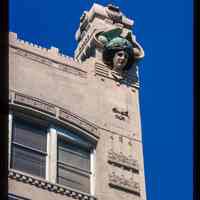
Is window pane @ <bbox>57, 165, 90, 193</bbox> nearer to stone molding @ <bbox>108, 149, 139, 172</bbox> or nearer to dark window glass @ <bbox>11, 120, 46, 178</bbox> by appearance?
dark window glass @ <bbox>11, 120, 46, 178</bbox>

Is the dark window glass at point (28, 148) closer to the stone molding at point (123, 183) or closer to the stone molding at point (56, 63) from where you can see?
the stone molding at point (123, 183)

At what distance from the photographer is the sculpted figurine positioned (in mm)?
22828

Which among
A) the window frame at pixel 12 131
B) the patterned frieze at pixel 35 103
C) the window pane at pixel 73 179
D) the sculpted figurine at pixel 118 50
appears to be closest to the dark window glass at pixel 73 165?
the window pane at pixel 73 179

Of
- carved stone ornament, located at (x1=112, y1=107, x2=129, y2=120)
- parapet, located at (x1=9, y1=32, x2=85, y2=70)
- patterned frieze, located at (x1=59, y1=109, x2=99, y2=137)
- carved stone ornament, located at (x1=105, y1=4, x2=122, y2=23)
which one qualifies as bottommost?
patterned frieze, located at (x1=59, y1=109, x2=99, y2=137)

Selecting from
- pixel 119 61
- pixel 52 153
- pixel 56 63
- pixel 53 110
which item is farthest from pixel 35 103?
pixel 119 61

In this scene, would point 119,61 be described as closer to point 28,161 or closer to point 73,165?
point 73,165

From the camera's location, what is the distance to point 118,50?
23.1 metres

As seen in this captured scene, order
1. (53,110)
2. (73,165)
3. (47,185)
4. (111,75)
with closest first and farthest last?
(47,185), (73,165), (53,110), (111,75)

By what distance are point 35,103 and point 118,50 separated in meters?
3.54

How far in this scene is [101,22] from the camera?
952 inches

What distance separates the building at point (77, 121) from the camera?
1948 centimetres

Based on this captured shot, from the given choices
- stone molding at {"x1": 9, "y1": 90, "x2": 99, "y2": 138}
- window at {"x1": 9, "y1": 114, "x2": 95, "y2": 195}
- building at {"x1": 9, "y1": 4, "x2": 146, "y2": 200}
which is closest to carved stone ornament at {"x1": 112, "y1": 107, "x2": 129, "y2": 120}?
building at {"x1": 9, "y1": 4, "x2": 146, "y2": 200}

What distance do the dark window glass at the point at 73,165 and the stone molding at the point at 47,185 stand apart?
471mm

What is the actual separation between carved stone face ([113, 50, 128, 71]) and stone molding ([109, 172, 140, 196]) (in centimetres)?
371
